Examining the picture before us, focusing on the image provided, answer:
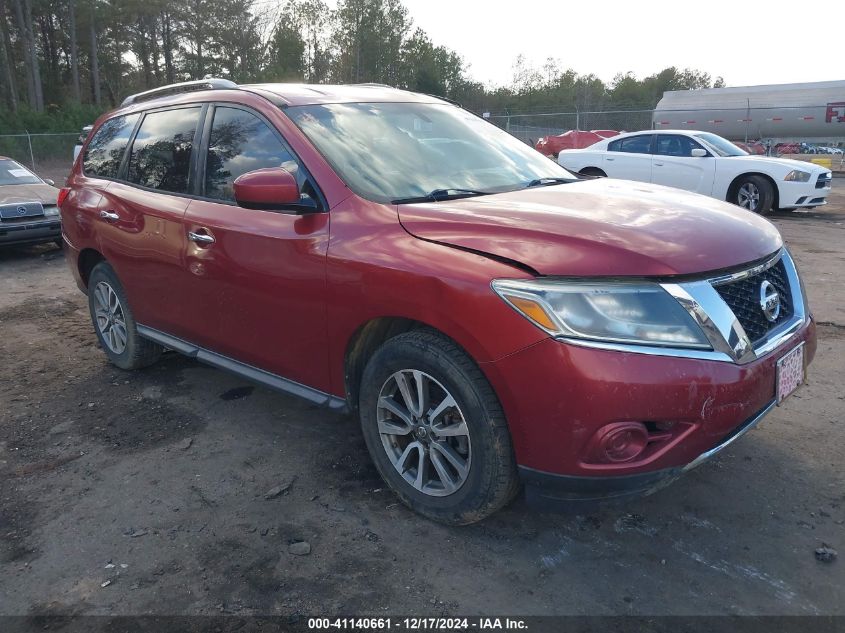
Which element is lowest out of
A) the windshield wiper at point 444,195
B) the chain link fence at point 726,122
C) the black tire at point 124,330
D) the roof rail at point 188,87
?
the black tire at point 124,330

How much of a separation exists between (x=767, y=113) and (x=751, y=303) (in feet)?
89.4

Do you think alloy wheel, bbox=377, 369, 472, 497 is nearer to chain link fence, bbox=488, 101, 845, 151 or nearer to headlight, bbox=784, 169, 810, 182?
headlight, bbox=784, 169, 810, 182

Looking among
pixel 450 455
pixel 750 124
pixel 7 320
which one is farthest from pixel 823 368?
pixel 750 124

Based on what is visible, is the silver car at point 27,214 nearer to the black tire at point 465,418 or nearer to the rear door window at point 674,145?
the black tire at point 465,418

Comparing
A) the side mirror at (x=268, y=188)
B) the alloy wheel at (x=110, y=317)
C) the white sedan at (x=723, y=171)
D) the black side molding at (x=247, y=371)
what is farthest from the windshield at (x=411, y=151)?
the white sedan at (x=723, y=171)

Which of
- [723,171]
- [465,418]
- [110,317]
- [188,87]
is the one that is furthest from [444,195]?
[723,171]

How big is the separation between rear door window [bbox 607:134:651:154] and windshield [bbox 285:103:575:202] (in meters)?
9.53

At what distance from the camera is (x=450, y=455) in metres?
2.69

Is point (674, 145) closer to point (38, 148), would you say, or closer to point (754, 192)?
point (754, 192)

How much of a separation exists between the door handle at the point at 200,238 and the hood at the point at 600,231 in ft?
4.08

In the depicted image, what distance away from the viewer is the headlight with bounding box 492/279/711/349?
223 centimetres

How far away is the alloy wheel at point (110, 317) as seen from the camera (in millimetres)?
4688

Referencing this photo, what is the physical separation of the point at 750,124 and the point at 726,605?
2794 centimetres

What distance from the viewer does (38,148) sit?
25.1 metres
